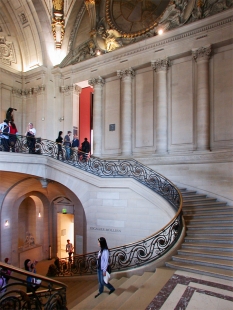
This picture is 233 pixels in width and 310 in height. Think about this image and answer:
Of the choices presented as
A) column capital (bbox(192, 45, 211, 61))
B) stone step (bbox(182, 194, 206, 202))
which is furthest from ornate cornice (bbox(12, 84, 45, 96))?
stone step (bbox(182, 194, 206, 202))

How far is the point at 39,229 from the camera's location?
46.0ft

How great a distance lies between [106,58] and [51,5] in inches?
206

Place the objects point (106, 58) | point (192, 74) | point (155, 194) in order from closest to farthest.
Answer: point (155, 194) → point (192, 74) → point (106, 58)

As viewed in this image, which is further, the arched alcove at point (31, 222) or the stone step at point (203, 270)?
the arched alcove at point (31, 222)

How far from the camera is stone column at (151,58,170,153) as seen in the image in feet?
35.9

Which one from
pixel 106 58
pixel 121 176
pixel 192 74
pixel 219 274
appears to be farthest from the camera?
pixel 106 58

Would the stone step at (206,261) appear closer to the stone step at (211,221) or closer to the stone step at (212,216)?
the stone step at (211,221)

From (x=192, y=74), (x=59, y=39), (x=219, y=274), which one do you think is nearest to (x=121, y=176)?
(x=219, y=274)

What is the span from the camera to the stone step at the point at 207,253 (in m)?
5.11

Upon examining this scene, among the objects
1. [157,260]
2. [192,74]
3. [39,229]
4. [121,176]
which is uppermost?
[192,74]

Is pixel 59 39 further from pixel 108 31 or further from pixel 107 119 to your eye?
pixel 107 119

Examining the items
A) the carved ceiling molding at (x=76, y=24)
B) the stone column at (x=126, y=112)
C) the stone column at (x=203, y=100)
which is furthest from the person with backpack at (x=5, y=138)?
the carved ceiling molding at (x=76, y=24)

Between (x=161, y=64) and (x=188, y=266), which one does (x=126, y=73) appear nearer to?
(x=161, y=64)

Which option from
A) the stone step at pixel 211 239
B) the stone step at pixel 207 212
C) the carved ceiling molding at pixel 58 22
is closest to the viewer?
the stone step at pixel 211 239
